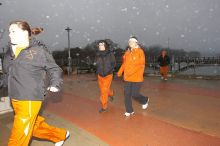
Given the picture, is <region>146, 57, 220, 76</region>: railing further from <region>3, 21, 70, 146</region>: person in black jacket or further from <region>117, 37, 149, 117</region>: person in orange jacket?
<region>3, 21, 70, 146</region>: person in black jacket

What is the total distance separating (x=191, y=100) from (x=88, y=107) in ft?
11.0

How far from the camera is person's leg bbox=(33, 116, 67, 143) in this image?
161 inches

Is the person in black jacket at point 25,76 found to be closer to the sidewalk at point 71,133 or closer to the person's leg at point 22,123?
the person's leg at point 22,123

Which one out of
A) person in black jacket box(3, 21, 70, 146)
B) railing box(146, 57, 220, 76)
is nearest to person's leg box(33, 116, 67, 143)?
person in black jacket box(3, 21, 70, 146)

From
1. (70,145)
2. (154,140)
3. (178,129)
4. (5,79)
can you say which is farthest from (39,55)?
(178,129)

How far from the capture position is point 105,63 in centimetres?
710

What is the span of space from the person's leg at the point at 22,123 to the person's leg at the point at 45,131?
0.52 m

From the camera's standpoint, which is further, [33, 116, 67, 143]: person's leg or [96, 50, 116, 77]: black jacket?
[96, 50, 116, 77]: black jacket

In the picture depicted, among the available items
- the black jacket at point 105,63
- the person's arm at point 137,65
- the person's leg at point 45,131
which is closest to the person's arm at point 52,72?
the person's leg at point 45,131

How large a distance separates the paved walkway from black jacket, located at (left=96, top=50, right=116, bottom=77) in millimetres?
1062

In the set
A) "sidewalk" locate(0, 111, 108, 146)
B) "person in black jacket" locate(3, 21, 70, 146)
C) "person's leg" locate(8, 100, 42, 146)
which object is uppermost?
"person in black jacket" locate(3, 21, 70, 146)

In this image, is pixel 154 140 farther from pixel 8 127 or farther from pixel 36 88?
pixel 8 127

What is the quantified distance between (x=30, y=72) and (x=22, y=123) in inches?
25.6

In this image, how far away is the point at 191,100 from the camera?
882 cm
